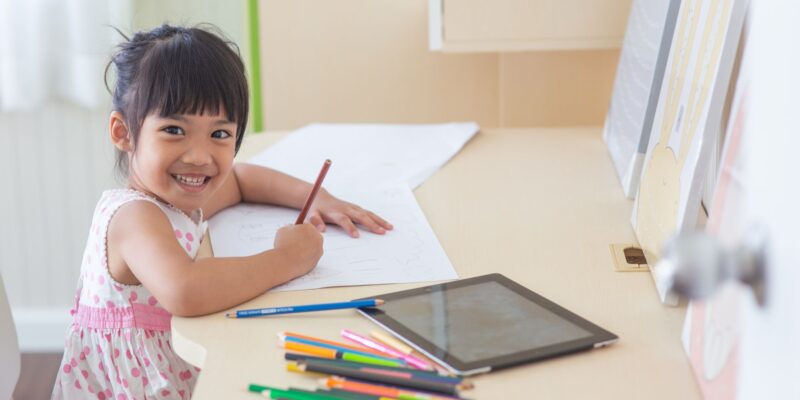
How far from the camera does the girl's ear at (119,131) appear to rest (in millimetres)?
977

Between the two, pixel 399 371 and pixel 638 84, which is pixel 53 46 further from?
pixel 399 371

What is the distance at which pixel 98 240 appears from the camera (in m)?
0.92

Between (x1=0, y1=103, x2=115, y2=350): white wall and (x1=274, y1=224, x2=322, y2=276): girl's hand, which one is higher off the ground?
(x1=274, y1=224, x2=322, y2=276): girl's hand

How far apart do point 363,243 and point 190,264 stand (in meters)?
0.20

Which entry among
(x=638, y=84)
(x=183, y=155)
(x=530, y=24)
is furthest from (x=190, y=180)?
(x=530, y=24)

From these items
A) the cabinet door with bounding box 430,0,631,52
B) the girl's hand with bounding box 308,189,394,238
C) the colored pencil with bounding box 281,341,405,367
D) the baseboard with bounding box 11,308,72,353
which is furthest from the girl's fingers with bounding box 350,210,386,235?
the baseboard with bounding box 11,308,72,353

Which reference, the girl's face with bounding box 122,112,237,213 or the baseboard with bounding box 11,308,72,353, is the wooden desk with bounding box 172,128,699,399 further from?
the baseboard with bounding box 11,308,72,353

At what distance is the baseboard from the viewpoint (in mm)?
2250

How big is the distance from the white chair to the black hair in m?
0.22

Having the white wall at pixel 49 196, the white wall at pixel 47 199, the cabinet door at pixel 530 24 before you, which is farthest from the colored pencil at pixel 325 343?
the white wall at pixel 47 199

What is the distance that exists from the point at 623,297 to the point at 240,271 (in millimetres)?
306

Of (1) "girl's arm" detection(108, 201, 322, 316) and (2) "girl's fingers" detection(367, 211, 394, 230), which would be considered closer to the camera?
(1) "girl's arm" detection(108, 201, 322, 316)

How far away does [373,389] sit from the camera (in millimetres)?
581

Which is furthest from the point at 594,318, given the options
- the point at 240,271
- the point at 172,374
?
the point at 172,374
